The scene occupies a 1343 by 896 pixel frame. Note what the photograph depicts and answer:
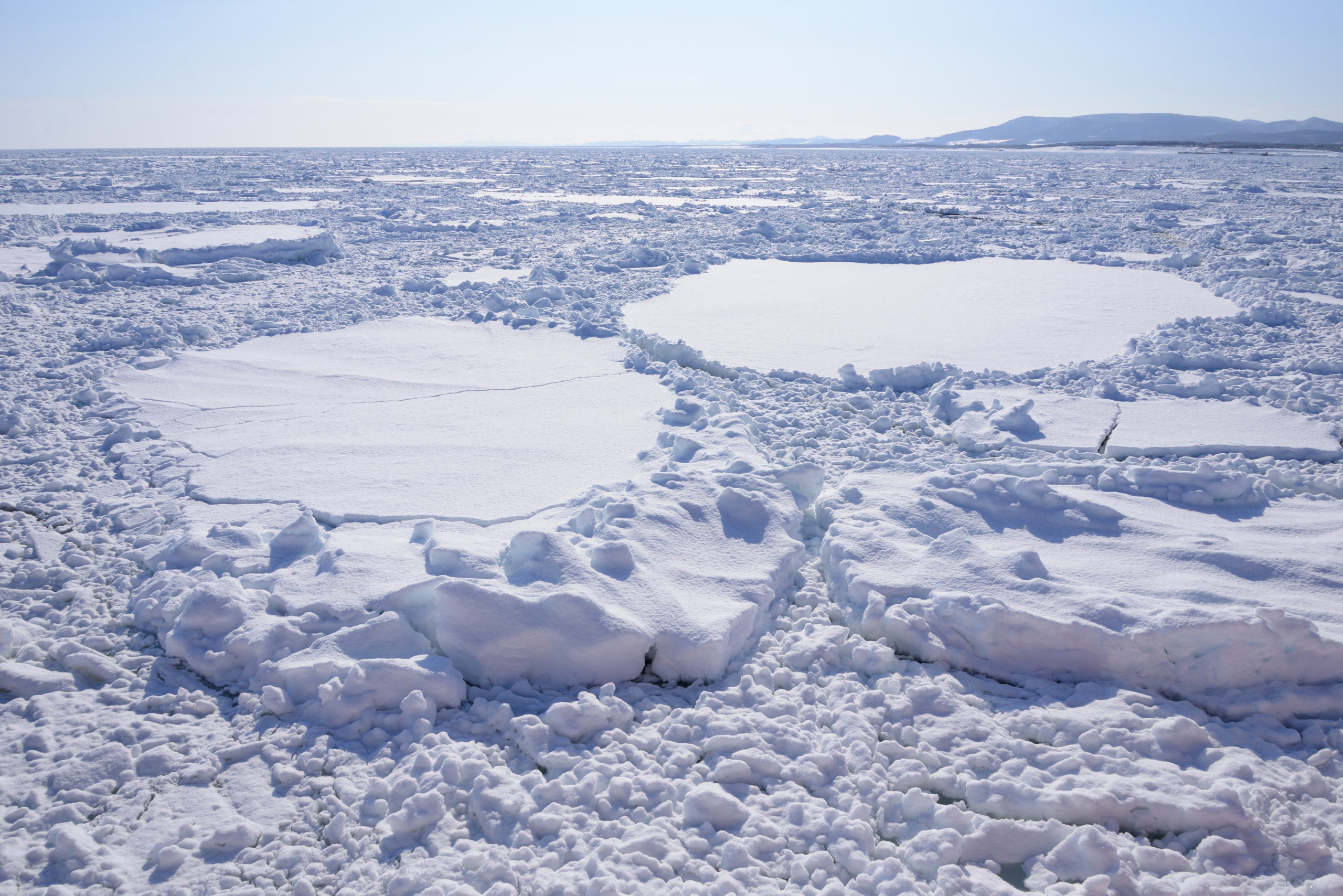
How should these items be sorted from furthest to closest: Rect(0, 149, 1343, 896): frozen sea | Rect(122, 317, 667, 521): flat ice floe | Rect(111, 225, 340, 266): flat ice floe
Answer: Rect(111, 225, 340, 266): flat ice floe, Rect(122, 317, 667, 521): flat ice floe, Rect(0, 149, 1343, 896): frozen sea

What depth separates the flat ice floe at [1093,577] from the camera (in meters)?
2.38

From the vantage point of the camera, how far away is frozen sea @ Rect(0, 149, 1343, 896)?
1863mm

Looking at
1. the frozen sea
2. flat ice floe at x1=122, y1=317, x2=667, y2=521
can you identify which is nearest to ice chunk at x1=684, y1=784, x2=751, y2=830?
the frozen sea

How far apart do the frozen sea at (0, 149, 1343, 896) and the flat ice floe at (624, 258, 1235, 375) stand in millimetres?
94

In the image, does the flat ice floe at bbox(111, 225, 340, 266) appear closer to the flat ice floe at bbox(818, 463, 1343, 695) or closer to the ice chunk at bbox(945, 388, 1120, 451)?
the ice chunk at bbox(945, 388, 1120, 451)

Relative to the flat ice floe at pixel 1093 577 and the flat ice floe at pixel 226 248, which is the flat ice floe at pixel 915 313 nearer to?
the flat ice floe at pixel 1093 577

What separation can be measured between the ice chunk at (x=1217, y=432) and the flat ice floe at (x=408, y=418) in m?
2.67

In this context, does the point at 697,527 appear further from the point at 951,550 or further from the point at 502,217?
the point at 502,217

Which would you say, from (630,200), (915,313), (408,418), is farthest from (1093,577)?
(630,200)

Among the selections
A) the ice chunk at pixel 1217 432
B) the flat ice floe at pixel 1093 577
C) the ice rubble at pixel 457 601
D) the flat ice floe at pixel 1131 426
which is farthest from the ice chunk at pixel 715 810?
the ice chunk at pixel 1217 432

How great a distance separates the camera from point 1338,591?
8.86 feet

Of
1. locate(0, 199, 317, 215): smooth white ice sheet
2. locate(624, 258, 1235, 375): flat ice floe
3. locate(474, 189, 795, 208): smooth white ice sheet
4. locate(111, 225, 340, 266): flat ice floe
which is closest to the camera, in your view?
locate(624, 258, 1235, 375): flat ice floe

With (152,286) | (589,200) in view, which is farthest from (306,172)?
(152,286)

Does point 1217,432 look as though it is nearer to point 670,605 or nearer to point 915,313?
point 915,313
